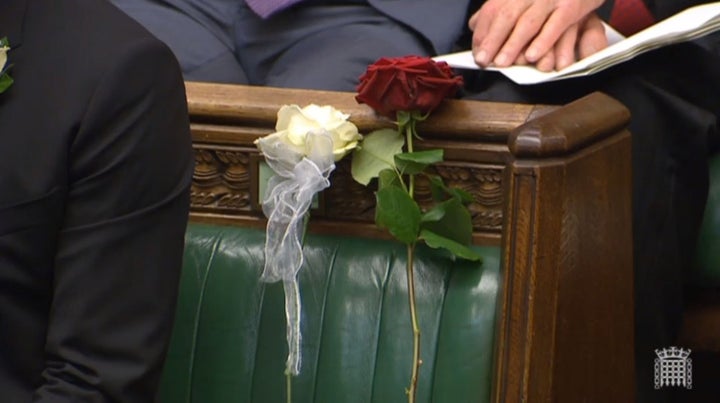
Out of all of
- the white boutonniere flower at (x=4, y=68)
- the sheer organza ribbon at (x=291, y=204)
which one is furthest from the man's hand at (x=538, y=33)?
the white boutonniere flower at (x=4, y=68)

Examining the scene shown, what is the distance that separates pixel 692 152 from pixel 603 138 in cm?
28

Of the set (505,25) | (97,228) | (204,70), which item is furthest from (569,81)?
(97,228)

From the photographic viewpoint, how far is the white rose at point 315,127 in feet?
4.75

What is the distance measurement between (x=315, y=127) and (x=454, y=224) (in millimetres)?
191

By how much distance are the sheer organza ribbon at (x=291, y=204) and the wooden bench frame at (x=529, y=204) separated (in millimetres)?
51

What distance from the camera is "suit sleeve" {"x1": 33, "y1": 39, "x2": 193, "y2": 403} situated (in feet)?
3.92

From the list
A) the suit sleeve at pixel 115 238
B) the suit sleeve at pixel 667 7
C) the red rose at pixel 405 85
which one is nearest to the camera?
the suit sleeve at pixel 115 238

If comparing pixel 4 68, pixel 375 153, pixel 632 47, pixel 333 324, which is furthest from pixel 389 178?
pixel 4 68

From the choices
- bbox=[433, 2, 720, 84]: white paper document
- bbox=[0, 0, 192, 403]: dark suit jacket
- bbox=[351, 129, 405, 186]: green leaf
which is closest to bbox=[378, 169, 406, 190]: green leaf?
bbox=[351, 129, 405, 186]: green leaf

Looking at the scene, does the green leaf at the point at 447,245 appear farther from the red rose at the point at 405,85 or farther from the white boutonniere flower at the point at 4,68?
the white boutonniere flower at the point at 4,68

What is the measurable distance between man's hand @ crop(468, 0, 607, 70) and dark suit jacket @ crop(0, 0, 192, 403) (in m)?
0.47

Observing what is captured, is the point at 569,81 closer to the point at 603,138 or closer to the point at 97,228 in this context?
the point at 603,138

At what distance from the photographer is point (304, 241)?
1.54 metres
